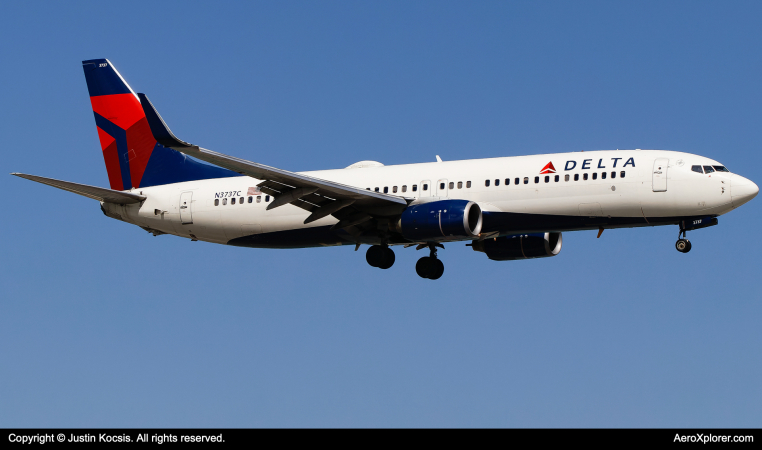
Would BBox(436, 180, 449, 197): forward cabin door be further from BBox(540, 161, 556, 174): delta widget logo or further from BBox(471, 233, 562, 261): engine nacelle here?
BBox(471, 233, 562, 261): engine nacelle

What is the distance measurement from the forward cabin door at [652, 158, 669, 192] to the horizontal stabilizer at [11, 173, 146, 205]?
22.7m

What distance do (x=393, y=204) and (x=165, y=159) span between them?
12.8 meters

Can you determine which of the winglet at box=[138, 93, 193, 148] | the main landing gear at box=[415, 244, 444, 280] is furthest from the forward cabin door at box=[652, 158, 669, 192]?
the winglet at box=[138, 93, 193, 148]

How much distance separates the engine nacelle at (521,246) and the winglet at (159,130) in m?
16.5

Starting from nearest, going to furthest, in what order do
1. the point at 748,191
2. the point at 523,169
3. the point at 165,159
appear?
the point at 748,191 < the point at 523,169 < the point at 165,159

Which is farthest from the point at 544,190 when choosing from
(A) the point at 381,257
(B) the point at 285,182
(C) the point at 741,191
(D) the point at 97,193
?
(D) the point at 97,193

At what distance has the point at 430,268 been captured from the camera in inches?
1764

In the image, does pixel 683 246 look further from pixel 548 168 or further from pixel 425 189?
pixel 425 189

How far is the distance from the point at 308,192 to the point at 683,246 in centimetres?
1461

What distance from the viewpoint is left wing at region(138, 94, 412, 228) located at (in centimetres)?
3444

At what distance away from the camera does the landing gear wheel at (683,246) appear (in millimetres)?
38594

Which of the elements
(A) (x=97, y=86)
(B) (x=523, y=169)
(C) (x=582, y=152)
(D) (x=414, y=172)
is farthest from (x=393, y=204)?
(A) (x=97, y=86)

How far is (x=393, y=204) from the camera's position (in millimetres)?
40594

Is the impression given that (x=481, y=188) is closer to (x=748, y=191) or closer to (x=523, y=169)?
(x=523, y=169)
